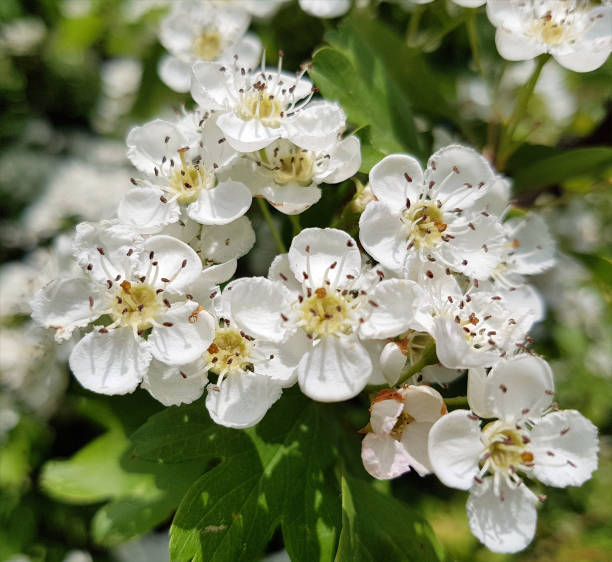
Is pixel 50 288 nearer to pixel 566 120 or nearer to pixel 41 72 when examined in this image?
pixel 566 120

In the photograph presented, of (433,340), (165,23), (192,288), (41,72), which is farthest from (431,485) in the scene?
(41,72)

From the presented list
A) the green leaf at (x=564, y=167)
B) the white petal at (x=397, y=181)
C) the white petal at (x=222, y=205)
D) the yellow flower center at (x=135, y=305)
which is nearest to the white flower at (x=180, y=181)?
the white petal at (x=222, y=205)

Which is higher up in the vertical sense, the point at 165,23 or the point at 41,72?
the point at 165,23

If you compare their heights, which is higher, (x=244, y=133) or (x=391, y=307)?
(x=244, y=133)

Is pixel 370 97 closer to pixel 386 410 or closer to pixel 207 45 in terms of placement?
pixel 207 45

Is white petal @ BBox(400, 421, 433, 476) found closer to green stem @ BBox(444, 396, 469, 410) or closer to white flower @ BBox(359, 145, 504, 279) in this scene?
green stem @ BBox(444, 396, 469, 410)

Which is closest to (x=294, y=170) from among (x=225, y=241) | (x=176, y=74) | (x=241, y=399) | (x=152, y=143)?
(x=225, y=241)

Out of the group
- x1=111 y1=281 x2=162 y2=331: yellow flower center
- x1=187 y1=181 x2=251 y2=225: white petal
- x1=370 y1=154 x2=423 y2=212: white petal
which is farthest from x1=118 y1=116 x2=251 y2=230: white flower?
x1=370 y1=154 x2=423 y2=212: white petal
